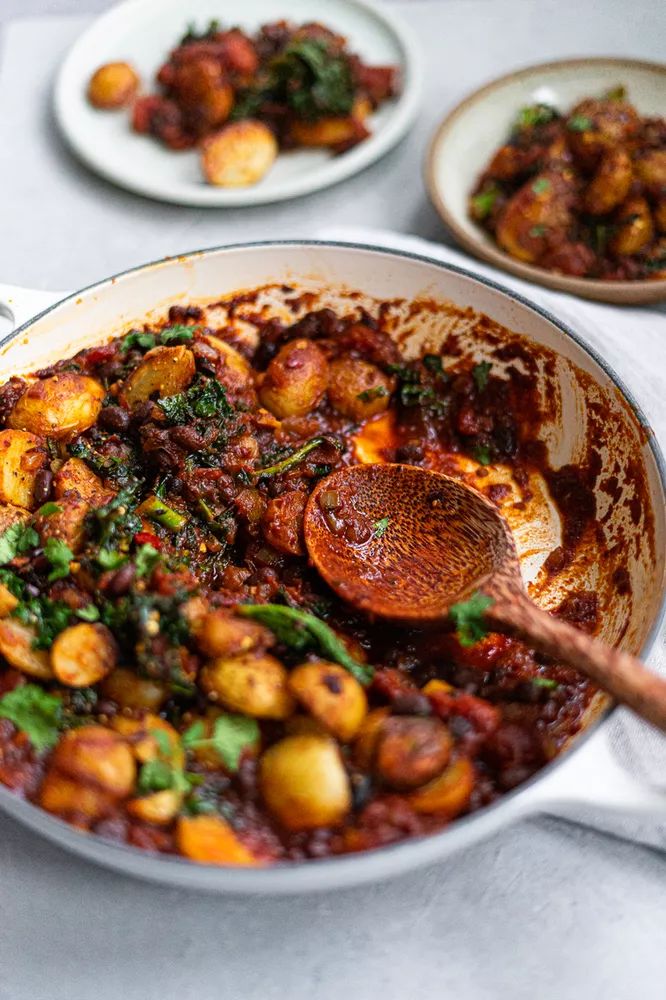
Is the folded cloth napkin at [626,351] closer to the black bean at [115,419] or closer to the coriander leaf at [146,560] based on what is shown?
the black bean at [115,419]

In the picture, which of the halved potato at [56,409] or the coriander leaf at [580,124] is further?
the coriander leaf at [580,124]

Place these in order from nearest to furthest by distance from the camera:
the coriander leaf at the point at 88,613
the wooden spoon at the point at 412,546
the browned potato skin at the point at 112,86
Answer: the coriander leaf at the point at 88,613 → the wooden spoon at the point at 412,546 → the browned potato skin at the point at 112,86

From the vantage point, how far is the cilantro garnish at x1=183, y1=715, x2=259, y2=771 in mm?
2236

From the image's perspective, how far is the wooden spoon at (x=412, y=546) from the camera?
2697mm

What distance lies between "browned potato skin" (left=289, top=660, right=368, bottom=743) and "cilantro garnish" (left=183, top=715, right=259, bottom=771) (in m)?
0.16

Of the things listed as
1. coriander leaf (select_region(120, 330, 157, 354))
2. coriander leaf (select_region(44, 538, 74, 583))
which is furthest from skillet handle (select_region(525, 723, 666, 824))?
coriander leaf (select_region(120, 330, 157, 354))

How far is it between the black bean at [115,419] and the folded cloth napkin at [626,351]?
3.84 feet

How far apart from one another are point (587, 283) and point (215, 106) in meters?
2.21

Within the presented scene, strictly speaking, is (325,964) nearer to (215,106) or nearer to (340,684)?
(340,684)

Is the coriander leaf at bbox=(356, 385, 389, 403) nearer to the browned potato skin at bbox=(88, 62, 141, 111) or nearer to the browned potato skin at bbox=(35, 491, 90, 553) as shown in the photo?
the browned potato skin at bbox=(35, 491, 90, 553)

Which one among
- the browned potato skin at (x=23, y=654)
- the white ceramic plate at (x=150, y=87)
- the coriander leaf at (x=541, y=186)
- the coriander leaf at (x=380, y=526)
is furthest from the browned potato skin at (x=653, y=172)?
the browned potato skin at (x=23, y=654)

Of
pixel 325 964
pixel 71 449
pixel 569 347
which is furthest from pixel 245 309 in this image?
pixel 325 964

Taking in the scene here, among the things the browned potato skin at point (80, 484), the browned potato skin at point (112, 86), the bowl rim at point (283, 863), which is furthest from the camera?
the browned potato skin at point (112, 86)

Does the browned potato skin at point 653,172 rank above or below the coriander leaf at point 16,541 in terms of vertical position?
above
